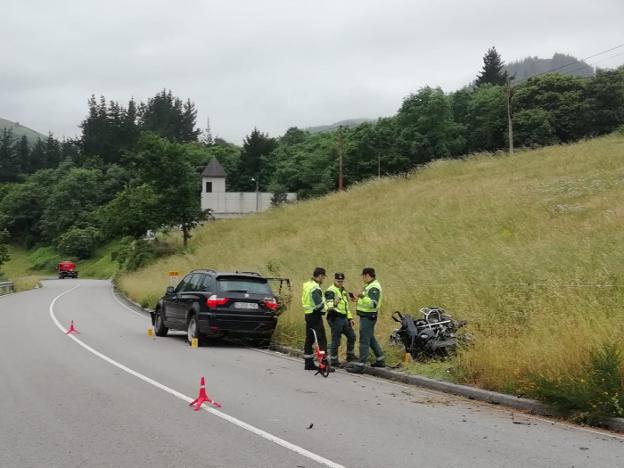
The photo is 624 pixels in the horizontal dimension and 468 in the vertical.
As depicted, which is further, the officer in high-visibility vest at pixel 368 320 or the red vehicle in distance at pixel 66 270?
the red vehicle in distance at pixel 66 270

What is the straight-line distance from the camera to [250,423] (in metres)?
7.55

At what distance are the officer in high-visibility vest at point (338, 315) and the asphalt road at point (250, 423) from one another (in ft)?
2.82

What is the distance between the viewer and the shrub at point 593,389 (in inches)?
300

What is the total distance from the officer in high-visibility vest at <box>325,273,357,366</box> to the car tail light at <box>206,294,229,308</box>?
3.58 meters

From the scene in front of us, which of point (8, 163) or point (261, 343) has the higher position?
point (8, 163)

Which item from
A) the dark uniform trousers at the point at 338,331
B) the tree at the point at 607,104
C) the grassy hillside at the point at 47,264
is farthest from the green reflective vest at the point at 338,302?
the grassy hillside at the point at 47,264

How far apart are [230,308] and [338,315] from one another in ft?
12.5

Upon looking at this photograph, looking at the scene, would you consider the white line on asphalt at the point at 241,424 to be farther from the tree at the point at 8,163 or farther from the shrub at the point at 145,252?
the tree at the point at 8,163

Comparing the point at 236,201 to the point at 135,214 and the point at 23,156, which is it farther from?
the point at 23,156

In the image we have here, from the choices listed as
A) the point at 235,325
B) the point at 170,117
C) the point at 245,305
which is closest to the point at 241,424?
the point at 235,325

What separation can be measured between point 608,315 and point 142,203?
4543 centimetres

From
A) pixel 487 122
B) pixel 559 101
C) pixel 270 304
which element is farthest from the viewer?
pixel 487 122

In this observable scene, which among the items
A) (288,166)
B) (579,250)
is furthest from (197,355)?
(288,166)

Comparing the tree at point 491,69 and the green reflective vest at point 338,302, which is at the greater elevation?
the tree at point 491,69
